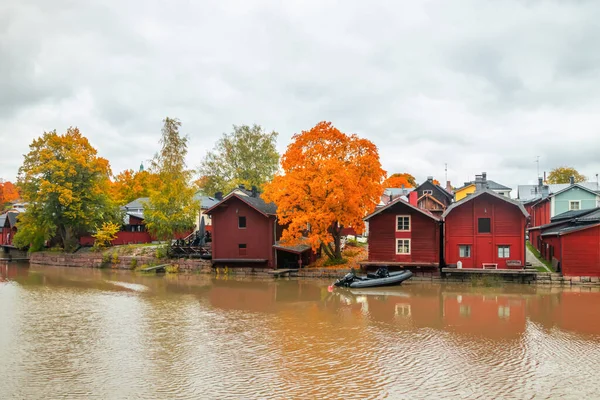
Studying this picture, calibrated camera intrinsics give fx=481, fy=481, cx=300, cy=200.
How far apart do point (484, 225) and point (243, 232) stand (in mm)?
17985

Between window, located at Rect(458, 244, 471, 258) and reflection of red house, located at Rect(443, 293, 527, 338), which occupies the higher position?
window, located at Rect(458, 244, 471, 258)

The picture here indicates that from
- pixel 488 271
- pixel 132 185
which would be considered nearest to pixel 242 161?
pixel 132 185

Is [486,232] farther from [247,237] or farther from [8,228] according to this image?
[8,228]

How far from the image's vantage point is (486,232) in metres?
32.9

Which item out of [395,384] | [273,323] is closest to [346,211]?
[273,323]

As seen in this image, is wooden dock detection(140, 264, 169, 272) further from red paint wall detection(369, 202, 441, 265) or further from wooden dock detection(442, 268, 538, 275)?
wooden dock detection(442, 268, 538, 275)

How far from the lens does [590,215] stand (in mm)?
33281

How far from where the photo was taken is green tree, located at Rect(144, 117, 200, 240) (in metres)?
42.4

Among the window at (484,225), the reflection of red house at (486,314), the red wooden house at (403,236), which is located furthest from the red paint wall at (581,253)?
the red wooden house at (403,236)

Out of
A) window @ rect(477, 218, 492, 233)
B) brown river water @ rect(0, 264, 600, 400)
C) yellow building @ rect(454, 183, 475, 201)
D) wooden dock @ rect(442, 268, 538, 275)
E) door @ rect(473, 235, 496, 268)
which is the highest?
yellow building @ rect(454, 183, 475, 201)

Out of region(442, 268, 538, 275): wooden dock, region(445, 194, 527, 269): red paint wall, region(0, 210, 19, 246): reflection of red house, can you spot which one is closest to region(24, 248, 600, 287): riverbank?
region(442, 268, 538, 275): wooden dock

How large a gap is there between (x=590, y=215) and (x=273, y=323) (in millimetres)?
25231

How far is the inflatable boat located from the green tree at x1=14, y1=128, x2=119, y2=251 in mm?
28853

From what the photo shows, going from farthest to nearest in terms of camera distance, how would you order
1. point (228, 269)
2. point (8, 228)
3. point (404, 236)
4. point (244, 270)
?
point (8, 228)
point (228, 269)
point (244, 270)
point (404, 236)
